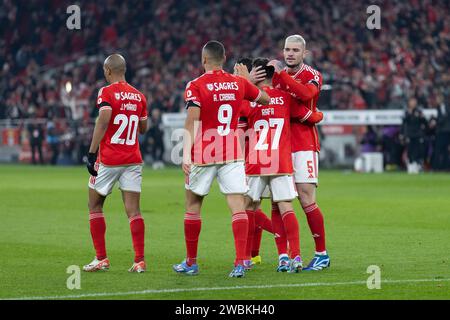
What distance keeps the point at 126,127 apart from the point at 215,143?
1.14 m

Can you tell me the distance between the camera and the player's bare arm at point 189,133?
10688 mm

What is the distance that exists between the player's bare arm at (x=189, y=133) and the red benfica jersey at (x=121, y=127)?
948 mm

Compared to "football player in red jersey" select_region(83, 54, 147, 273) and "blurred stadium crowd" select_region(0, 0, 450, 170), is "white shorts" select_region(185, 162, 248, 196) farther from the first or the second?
"blurred stadium crowd" select_region(0, 0, 450, 170)

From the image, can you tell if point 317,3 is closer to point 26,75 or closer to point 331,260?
point 26,75

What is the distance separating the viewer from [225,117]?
10836mm

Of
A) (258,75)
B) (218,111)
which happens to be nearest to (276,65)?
(258,75)

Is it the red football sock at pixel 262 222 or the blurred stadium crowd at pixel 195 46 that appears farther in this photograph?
the blurred stadium crowd at pixel 195 46

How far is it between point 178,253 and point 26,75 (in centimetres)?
3250

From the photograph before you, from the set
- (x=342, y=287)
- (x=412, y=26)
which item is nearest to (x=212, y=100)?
(x=342, y=287)

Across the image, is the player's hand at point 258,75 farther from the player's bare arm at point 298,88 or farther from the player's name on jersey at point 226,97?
the player's name on jersey at point 226,97

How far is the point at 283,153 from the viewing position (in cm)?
1130

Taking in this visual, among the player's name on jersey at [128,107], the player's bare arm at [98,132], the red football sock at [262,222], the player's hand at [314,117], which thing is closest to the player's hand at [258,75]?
the player's hand at [314,117]

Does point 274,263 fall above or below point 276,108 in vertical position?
below

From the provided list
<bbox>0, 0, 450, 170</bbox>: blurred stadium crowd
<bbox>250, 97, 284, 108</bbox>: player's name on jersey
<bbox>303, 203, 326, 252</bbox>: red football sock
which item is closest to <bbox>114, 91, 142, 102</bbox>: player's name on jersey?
<bbox>250, 97, 284, 108</bbox>: player's name on jersey
